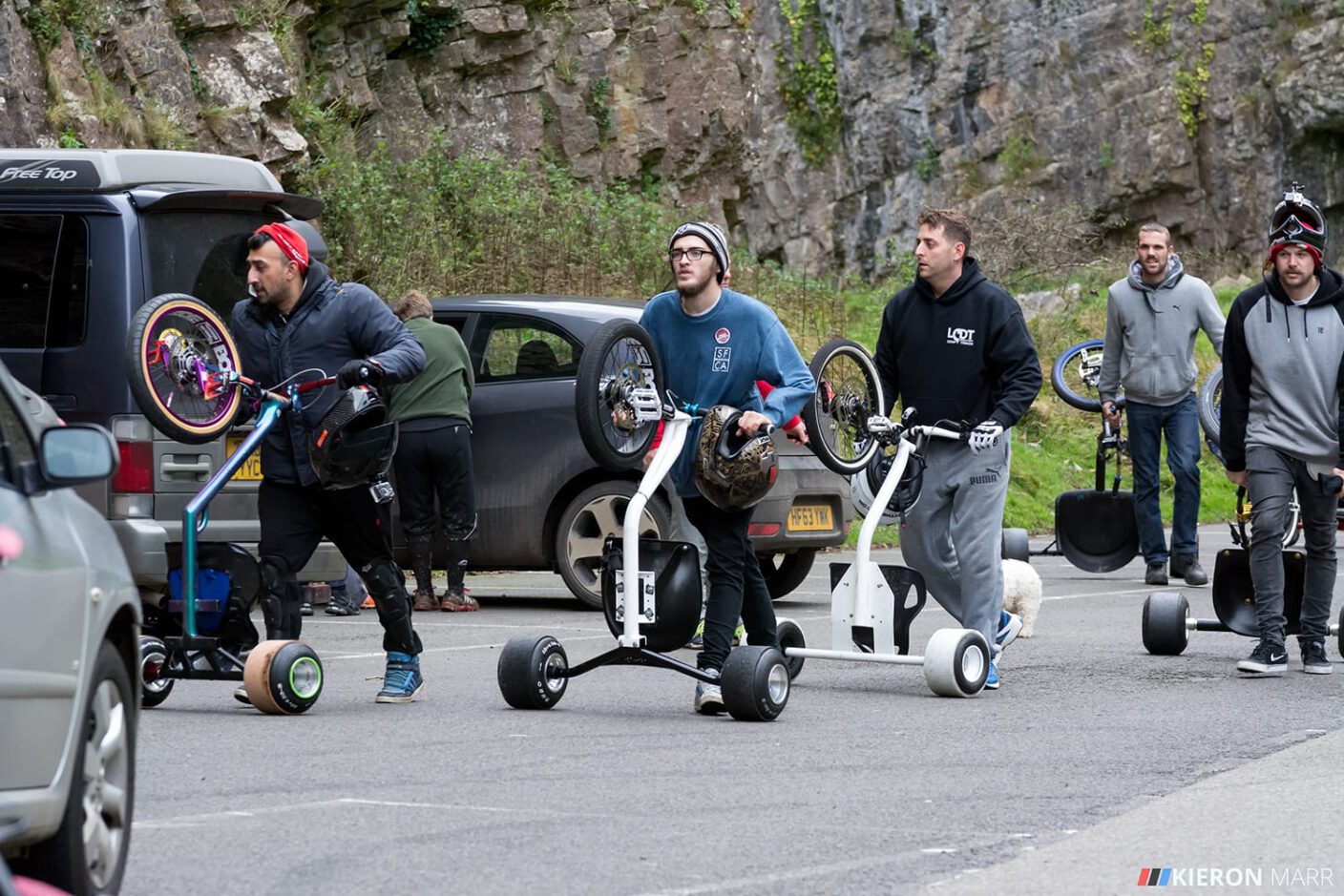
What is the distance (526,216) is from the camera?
78.7ft

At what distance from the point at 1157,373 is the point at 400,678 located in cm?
740

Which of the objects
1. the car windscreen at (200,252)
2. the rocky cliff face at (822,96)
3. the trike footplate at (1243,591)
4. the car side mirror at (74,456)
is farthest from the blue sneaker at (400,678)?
the rocky cliff face at (822,96)

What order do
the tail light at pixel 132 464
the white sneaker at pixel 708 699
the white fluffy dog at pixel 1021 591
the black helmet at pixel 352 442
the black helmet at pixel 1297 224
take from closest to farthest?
the black helmet at pixel 352 442, the white sneaker at pixel 708 699, the black helmet at pixel 1297 224, the tail light at pixel 132 464, the white fluffy dog at pixel 1021 591

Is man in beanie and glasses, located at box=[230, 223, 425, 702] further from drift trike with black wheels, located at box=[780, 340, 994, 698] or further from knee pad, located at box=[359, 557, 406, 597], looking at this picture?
drift trike with black wheels, located at box=[780, 340, 994, 698]

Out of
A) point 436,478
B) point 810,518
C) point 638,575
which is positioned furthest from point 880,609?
point 436,478

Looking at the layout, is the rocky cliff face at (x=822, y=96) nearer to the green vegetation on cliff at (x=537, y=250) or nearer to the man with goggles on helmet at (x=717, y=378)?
the green vegetation on cliff at (x=537, y=250)

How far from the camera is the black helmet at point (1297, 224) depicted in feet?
30.8

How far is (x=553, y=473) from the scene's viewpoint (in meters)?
13.1

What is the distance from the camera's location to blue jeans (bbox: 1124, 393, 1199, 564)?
1450 centimetres

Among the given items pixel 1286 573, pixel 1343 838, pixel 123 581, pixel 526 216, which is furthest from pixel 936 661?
pixel 526 216

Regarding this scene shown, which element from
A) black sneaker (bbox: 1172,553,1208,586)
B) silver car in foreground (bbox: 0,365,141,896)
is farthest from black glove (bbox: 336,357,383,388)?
black sneaker (bbox: 1172,553,1208,586)

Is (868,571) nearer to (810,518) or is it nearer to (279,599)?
(279,599)

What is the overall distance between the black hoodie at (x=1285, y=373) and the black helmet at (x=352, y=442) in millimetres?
3827

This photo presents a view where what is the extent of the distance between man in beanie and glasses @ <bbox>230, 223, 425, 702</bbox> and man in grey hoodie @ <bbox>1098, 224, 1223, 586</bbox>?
7.22 metres
